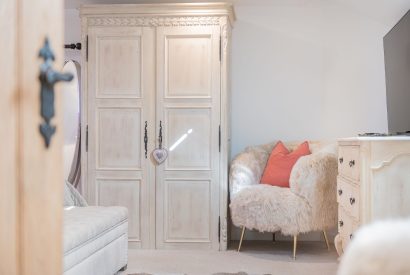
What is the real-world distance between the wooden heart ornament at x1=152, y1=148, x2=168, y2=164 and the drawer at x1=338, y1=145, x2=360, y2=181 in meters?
1.50

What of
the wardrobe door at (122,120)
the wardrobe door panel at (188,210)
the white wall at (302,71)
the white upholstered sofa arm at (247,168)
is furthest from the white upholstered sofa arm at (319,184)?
the wardrobe door at (122,120)

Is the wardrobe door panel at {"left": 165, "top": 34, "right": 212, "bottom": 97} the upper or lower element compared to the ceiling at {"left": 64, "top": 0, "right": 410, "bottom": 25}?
lower

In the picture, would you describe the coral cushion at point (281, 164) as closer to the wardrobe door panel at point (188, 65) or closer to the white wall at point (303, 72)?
the white wall at point (303, 72)

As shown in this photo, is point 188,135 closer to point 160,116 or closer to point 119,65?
point 160,116

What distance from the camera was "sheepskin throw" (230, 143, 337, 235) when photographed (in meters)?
3.51

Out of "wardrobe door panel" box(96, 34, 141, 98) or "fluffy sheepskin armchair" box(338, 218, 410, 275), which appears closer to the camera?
"fluffy sheepskin armchair" box(338, 218, 410, 275)

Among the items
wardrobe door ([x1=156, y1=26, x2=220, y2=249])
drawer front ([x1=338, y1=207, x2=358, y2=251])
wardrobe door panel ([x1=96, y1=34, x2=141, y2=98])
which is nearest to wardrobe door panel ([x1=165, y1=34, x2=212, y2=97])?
wardrobe door ([x1=156, y1=26, x2=220, y2=249])

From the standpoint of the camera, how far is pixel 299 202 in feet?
11.6

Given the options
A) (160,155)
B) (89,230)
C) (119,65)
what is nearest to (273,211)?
Answer: (160,155)

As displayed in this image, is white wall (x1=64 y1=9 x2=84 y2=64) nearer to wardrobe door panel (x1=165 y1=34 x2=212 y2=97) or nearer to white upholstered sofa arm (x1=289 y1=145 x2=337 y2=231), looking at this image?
wardrobe door panel (x1=165 y1=34 x2=212 y2=97)

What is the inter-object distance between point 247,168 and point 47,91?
126 inches

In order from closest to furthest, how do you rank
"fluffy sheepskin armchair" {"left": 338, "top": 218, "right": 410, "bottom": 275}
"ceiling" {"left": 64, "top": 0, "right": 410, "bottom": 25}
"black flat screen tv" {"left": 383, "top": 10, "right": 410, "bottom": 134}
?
"fluffy sheepskin armchair" {"left": 338, "top": 218, "right": 410, "bottom": 275}
"black flat screen tv" {"left": 383, "top": 10, "right": 410, "bottom": 134}
"ceiling" {"left": 64, "top": 0, "right": 410, "bottom": 25}

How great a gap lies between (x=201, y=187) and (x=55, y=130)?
3134 mm

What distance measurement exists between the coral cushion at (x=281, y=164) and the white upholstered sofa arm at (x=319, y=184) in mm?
378
